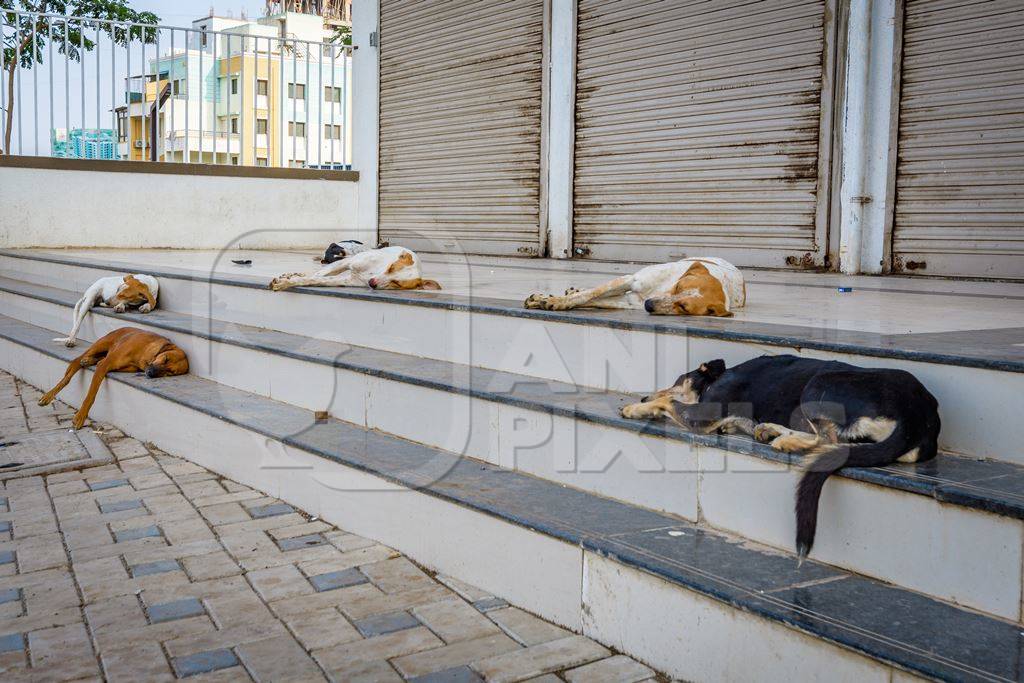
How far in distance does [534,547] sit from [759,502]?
76cm

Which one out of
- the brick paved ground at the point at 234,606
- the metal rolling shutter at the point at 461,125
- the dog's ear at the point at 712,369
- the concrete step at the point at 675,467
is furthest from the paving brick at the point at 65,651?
the metal rolling shutter at the point at 461,125

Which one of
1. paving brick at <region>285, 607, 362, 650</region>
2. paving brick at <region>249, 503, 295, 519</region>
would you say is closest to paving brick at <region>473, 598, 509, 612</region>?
paving brick at <region>285, 607, 362, 650</region>

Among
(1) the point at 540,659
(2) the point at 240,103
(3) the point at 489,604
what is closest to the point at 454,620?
(3) the point at 489,604

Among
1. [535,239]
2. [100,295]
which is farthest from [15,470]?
[535,239]

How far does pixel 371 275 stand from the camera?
A: 6.13 metres

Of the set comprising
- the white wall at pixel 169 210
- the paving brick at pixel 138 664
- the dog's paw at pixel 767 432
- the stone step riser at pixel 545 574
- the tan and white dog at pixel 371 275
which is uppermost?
the white wall at pixel 169 210

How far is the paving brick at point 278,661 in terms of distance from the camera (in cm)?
283

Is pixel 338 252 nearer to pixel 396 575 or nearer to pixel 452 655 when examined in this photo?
pixel 396 575

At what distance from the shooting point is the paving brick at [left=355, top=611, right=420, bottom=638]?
313 centimetres

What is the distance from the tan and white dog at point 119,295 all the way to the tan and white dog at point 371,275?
1601 mm

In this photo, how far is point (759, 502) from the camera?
9.93ft

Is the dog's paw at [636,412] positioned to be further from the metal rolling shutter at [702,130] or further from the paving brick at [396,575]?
the metal rolling shutter at [702,130]

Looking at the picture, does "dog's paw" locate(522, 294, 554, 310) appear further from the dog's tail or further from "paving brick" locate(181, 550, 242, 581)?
the dog's tail

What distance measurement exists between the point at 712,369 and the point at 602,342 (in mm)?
704
